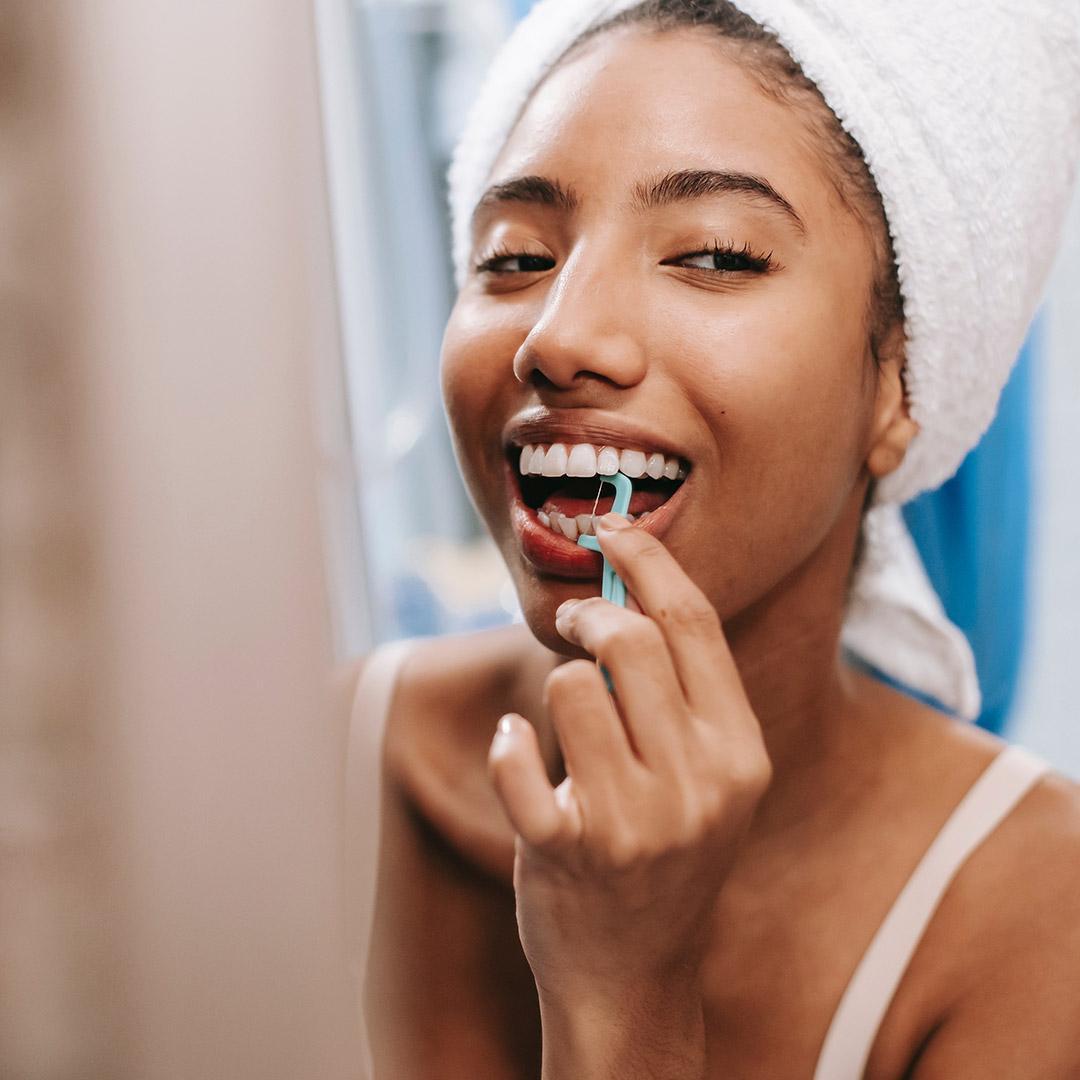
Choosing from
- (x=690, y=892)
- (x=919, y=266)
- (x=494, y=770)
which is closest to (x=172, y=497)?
(x=494, y=770)

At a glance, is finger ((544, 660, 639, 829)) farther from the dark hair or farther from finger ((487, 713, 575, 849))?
the dark hair

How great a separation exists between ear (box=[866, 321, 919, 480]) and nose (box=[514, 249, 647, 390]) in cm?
25

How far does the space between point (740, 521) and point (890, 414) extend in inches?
8.4

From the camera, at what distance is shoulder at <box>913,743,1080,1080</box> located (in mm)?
790

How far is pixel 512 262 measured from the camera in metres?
0.84

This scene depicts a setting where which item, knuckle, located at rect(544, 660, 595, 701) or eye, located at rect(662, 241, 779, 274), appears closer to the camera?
knuckle, located at rect(544, 660, 595, 701)

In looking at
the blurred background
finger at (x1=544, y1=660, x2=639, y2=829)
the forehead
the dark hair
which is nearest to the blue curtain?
the dark hair

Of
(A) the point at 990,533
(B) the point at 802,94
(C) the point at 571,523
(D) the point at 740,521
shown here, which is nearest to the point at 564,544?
(C) the point at 571,523

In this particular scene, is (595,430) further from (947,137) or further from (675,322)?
(947,137)

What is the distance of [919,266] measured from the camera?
829mm

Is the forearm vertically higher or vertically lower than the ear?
lower

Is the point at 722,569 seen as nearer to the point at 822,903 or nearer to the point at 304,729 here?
the point at 822,903

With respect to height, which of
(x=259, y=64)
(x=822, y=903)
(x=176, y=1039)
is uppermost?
(x=259, y=64)

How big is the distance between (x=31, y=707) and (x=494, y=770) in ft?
0.92
